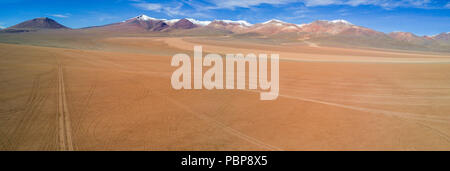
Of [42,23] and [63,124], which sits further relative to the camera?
[42,23]

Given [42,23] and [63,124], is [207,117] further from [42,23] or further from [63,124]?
[42,23]

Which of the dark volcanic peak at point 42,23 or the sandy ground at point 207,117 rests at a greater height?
the dark volcanic peak at point 42,23

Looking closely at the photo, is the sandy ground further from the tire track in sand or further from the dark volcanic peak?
the dark volcanic peak

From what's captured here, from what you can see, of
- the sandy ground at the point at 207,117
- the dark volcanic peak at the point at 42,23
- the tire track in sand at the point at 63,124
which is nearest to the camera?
the tire track in sand at the point at 63,124

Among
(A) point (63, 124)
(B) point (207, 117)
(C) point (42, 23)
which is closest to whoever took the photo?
(A) point (63, 124)

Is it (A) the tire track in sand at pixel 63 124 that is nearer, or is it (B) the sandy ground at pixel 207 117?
(A) the tire track in sand at pixel 63 124

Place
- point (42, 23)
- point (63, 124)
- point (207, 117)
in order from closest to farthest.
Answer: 1. point (63, 124)
2. point (207, 117)
3. point (42, 23)

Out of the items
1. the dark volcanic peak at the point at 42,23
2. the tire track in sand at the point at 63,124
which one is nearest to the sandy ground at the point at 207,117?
the tire track in sand at the point at 63,124

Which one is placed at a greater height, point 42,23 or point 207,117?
point 42,23

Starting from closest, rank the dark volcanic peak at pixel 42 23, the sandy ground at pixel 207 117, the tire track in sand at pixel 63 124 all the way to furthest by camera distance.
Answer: the tire track in sand at pixel 63 124, the sandy ground at pixel 207 117, the dark volcanic peak at pixel 42 23

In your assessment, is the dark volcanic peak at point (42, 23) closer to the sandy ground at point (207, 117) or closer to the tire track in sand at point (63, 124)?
the sandy ground at point (207, 117)

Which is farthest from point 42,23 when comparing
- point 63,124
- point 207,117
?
point 207,117
